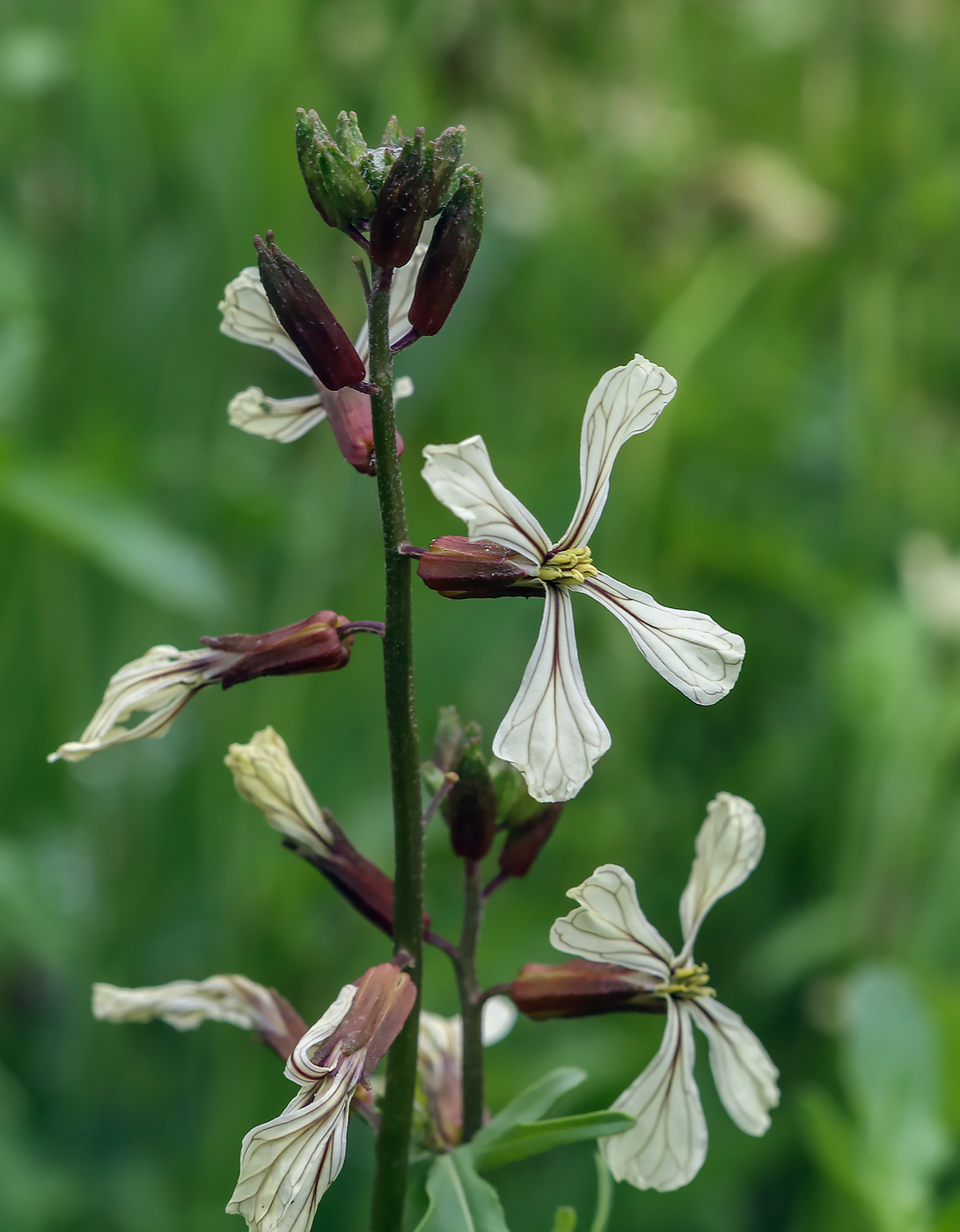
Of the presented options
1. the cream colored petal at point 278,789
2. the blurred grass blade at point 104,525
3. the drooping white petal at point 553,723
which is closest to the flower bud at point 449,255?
the drooping white petal at point 553,723

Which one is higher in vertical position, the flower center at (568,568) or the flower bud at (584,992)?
the flower center at (568,568)

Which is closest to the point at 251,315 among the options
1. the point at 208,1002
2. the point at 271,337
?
the point at 271,337

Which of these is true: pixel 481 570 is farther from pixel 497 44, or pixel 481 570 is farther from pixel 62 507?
pixel 497 44

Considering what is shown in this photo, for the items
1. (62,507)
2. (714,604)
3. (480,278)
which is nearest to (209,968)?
(62,507)

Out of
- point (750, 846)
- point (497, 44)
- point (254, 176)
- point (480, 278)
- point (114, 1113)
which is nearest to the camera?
point (750, 846)

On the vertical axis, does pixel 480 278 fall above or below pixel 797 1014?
above

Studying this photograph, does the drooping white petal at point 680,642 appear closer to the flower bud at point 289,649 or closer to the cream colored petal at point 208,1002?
the flower bud at point 289,649
